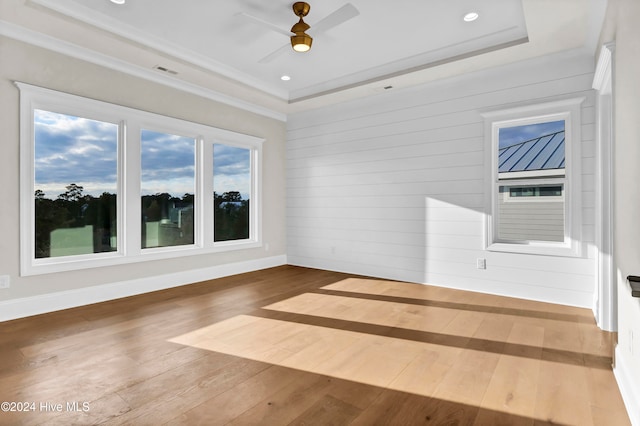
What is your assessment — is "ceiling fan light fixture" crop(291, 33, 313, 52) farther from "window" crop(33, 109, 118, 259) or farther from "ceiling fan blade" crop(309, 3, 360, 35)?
"window" crop(33, 109, 118, 259)

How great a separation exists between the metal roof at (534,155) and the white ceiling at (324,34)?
102 centimetres

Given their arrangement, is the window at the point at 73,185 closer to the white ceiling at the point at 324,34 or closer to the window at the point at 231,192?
the white ceiling at the point at 324,34

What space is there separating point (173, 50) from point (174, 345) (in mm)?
3364

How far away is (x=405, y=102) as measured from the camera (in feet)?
16.1

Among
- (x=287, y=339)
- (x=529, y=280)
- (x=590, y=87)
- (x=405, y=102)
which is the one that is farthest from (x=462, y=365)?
(x=405, y=102)

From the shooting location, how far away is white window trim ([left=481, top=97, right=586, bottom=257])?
3.61 m

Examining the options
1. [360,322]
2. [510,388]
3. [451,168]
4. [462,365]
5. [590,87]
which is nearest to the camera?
[510,388]

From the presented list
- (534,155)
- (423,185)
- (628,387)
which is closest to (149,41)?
(423,185)

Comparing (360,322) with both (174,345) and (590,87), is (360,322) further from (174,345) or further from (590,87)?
(590,87)

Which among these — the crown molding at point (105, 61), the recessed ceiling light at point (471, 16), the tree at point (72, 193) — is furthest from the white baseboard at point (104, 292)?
the recessed ceiling light at point (471, 16)

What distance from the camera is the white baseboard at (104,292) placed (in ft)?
10.7

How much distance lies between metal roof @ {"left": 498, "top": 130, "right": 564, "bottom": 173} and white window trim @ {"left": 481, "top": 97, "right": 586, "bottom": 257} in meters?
0.09

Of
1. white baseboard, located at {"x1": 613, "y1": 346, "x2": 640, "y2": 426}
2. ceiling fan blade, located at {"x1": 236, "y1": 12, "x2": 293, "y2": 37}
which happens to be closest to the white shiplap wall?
white baseboard, located at {"x1": 613, "y1": 346, "x2": 640, "y2": 426}

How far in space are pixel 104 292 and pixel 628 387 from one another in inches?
189
